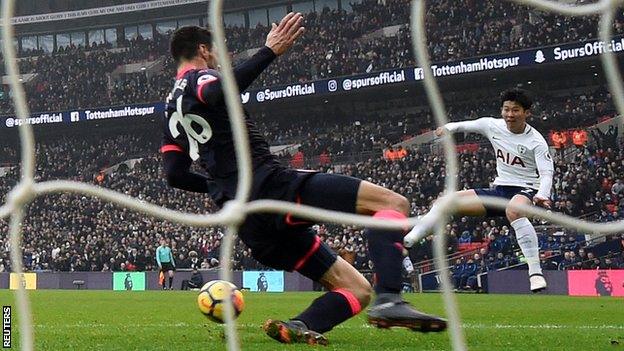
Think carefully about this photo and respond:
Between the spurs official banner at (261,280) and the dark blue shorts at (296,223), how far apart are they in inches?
638

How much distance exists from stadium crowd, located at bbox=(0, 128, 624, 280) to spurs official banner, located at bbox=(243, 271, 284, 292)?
1.02 metres

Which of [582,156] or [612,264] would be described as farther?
[582,156]

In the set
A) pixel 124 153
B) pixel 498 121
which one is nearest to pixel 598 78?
pixel 124 153

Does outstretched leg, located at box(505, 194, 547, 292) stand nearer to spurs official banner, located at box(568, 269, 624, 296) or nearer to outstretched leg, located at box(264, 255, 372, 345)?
outstretched leg, located at box(264, 255, 372, 345)

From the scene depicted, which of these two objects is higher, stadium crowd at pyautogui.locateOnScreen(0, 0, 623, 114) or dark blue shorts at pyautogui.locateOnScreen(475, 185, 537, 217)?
stadium crowd at pyautogui.locateOnScreen(0, 0, 623, 114)

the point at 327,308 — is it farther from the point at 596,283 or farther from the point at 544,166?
the point at 596,283

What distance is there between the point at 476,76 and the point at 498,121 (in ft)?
63.3

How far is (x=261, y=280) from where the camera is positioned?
20719 millimetres

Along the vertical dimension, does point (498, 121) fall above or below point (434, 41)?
below

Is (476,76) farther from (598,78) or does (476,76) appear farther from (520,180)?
(520,180)

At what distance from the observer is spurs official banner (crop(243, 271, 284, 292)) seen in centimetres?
2061

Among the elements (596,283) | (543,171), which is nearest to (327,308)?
(543,171)

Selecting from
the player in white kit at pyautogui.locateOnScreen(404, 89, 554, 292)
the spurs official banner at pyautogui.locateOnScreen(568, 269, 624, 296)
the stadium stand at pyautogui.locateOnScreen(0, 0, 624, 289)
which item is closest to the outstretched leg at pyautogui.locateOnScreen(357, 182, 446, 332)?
the player in white kit at pyautogui.locateOnScreen(404, 89, 554, 292)

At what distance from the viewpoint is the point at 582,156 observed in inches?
797
